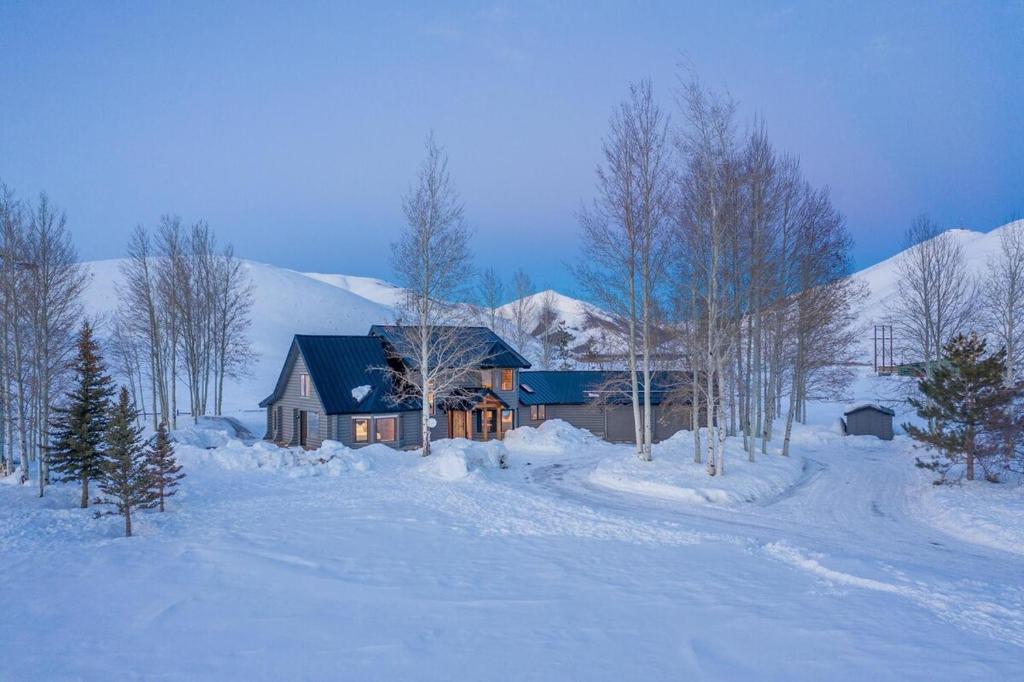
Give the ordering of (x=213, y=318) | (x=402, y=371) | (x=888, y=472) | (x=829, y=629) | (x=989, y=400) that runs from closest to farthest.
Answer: (x=829, y=629) < (x=989, y=400) < (x=888, y=472) < (x=402, y=371) < (x=213, y=318)

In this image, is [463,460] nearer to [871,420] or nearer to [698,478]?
[698,478]

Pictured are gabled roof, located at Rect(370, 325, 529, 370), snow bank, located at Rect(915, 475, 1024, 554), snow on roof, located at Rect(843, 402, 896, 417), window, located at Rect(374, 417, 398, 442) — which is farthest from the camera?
snow on roof, located at Rect(843, 402, 896, 417)

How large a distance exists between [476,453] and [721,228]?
1134 cm

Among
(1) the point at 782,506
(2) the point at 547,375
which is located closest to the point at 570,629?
(1) the point at 782,506

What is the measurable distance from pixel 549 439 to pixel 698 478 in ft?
33.5

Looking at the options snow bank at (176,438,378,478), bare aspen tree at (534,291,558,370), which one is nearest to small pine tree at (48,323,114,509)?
snow bank at (176,438,378,478)

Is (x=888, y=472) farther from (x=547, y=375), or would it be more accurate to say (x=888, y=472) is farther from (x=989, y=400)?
(x=547, y=375)

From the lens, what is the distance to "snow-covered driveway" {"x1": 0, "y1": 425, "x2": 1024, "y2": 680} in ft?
18.8

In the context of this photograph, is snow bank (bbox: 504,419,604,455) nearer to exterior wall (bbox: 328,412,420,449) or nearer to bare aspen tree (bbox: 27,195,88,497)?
exterior wall (bbox: 328,412,420,449)

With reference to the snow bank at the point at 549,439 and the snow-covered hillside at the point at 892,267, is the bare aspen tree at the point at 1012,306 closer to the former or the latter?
the snow bank at the point at 549,439

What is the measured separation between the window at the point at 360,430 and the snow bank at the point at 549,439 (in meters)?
6.44

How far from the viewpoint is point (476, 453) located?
20.8m

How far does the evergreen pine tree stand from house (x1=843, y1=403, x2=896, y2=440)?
53.4 ft

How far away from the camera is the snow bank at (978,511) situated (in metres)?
11.9
